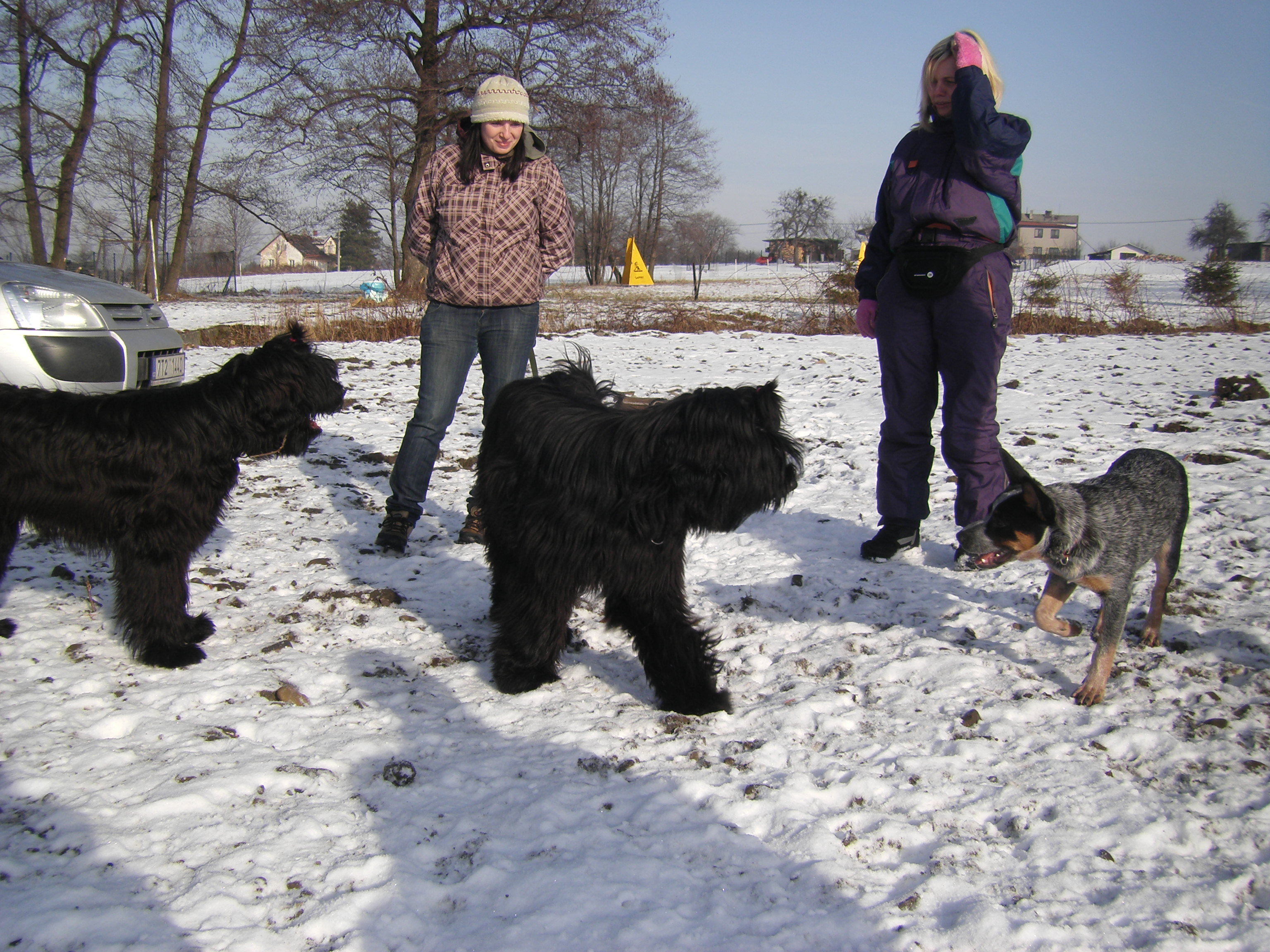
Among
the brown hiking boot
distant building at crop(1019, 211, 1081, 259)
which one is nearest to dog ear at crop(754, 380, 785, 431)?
the brown hiking boot

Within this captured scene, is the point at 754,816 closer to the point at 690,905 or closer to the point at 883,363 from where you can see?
the point at 690,905

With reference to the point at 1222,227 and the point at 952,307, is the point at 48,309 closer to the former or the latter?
the point at 952,307

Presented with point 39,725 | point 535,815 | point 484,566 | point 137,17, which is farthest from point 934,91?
point 137,17

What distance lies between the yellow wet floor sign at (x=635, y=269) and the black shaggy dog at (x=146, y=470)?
3195 cm

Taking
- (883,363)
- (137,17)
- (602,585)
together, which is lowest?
(602,585)

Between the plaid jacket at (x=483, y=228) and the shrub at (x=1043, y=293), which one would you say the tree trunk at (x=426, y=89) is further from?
the plaid jacket at (x=483, y=228)

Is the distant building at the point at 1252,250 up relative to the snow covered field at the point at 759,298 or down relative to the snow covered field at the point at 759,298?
up

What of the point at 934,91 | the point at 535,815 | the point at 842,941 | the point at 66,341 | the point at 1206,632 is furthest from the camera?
the point at 66,341

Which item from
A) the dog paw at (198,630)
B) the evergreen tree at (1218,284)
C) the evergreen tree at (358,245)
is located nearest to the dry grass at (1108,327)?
the evergreen tree at (1218,284)

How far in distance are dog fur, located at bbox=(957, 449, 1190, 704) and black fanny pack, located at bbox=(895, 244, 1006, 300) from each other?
971mm

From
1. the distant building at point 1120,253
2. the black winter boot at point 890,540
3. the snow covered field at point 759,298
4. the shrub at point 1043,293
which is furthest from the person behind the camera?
the distant building at point 1120,253

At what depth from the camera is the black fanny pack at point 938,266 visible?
3490 mm

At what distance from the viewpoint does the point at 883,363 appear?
3.92 metres

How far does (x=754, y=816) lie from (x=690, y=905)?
1.30 ft
